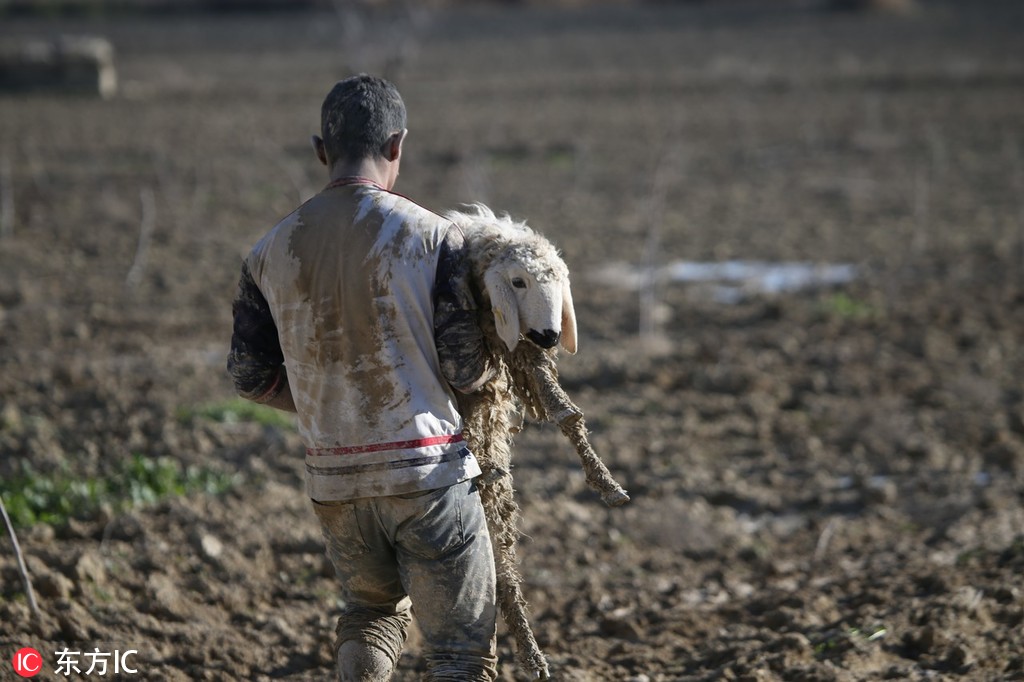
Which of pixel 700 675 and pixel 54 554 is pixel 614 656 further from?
pixel 54 554

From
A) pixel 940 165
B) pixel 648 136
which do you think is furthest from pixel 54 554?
pixel 648 136

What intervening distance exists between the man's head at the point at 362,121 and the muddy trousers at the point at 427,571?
3.04 feet

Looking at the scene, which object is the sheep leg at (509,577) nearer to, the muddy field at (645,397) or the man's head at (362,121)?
the muddy field at (645,397)

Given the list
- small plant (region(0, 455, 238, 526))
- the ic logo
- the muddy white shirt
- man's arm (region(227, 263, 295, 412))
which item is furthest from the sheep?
small plant (region(0, 455, 238, 526))

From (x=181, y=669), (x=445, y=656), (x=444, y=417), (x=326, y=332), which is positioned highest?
(x=326, y=332)

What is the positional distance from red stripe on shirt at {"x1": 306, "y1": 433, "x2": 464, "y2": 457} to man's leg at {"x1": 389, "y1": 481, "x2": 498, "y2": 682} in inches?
5.1

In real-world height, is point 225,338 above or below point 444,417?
below

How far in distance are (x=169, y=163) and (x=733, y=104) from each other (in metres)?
11.4

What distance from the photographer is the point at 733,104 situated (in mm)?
23078

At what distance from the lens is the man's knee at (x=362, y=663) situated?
10.2 ft

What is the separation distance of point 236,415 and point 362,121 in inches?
167

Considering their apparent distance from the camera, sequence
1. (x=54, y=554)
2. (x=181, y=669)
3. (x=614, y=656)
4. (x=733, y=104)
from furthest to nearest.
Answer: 1. (x=733, y=104)
2. (x=54, y=554)
3. (x=614, y=656)
4. (x=181, y=669)

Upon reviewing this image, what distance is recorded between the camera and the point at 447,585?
3035 millimetres

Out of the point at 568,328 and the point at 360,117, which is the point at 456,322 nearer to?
the point at 568,328
